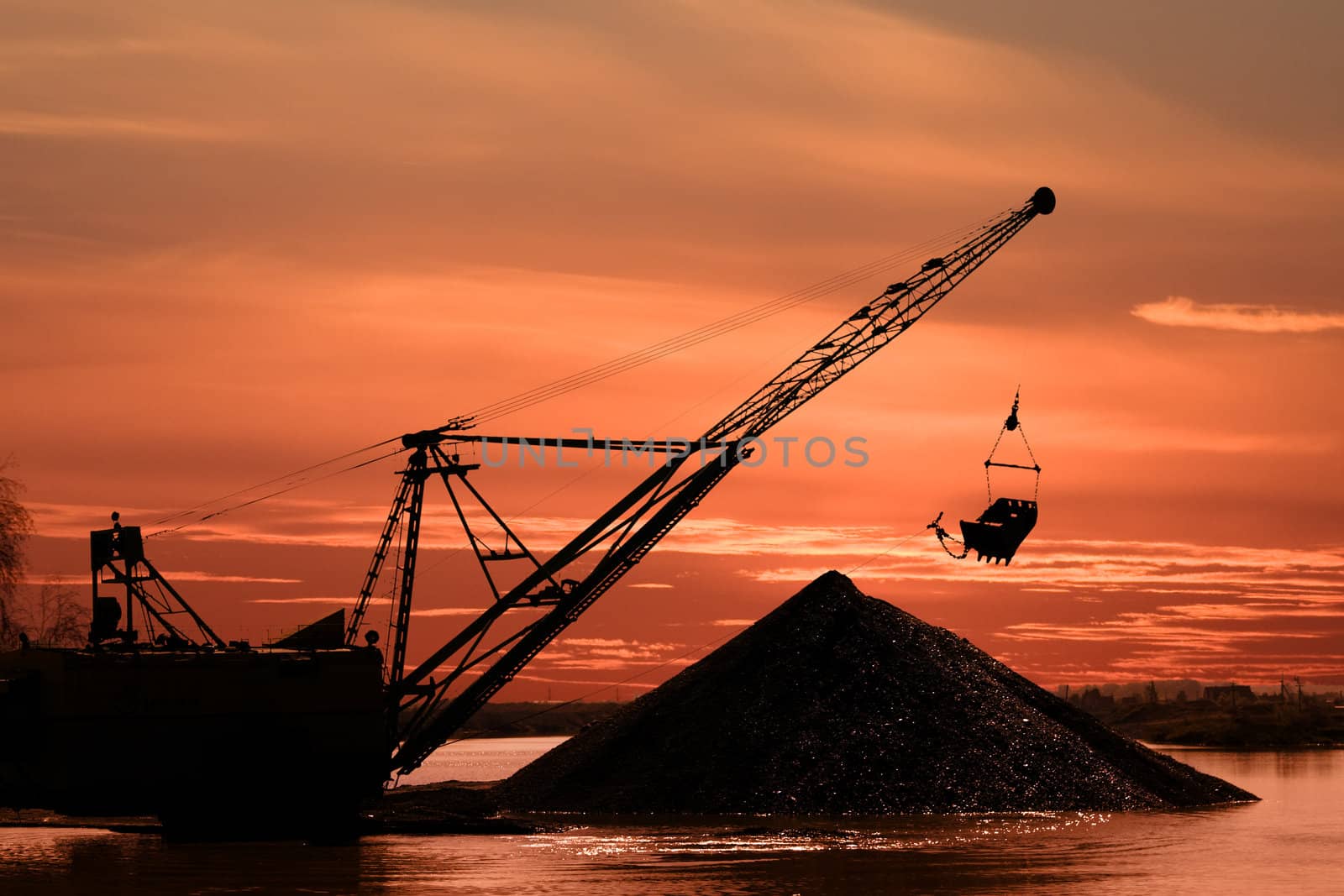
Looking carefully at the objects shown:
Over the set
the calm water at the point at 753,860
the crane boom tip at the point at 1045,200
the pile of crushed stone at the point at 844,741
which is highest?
the crane boom tip at the point at 1045,200

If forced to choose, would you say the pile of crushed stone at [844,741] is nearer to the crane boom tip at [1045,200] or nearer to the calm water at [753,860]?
the calm water at [753,860]

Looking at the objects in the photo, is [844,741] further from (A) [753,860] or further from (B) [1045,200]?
(B) [1045,200]

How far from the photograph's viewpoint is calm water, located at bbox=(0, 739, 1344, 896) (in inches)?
1086

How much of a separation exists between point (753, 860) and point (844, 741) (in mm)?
10780

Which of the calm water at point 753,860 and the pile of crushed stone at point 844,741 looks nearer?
the calm water at point 753,860

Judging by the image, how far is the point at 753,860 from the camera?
30891 millimetres

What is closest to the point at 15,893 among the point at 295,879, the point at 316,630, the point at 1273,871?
the point at 295,879

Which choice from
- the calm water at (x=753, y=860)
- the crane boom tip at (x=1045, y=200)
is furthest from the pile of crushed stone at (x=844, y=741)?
the crane boom tip at (x=1045, y=200)

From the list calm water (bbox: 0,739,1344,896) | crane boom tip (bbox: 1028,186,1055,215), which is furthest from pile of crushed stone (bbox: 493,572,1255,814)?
crane boom tip (bbox: 1028,186,1055,215)

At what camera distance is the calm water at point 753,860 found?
90.5 ft

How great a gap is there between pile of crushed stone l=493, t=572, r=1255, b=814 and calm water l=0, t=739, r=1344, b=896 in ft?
5.14

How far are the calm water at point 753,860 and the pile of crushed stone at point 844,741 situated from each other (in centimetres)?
157

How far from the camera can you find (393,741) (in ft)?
123

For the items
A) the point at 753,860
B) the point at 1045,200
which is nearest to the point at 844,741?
the point at 753,860
